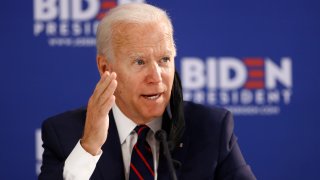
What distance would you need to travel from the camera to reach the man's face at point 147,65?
1.86 m

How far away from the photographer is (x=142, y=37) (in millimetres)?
1872

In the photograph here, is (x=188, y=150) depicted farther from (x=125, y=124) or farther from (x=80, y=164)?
(x=80, y=164)

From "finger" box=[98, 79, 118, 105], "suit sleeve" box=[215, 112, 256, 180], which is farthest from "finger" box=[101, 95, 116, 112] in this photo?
"suit sleeve" box=[215, 112, 256, 180]

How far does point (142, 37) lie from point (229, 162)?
1.57 feet

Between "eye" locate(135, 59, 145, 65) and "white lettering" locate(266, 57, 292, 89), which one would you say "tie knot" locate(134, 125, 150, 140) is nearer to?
"eye" locate(135, 59, 145, 65)

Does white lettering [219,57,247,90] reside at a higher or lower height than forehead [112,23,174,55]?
lower

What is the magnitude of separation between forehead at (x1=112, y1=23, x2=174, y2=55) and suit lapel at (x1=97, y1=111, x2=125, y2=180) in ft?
0.94

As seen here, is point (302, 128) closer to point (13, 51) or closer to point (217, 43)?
point (217, 43)

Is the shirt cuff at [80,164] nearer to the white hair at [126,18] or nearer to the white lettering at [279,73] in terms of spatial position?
the white hair at [126,18]

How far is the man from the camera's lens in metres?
1.87

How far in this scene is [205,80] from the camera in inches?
116

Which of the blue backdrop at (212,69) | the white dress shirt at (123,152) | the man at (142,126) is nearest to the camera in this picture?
the white dress shirt at (123,152)

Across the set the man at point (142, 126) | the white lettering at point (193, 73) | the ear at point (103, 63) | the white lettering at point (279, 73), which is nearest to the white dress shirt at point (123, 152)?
the man at point (142, 126)

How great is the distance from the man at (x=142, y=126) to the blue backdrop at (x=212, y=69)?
88 cm
